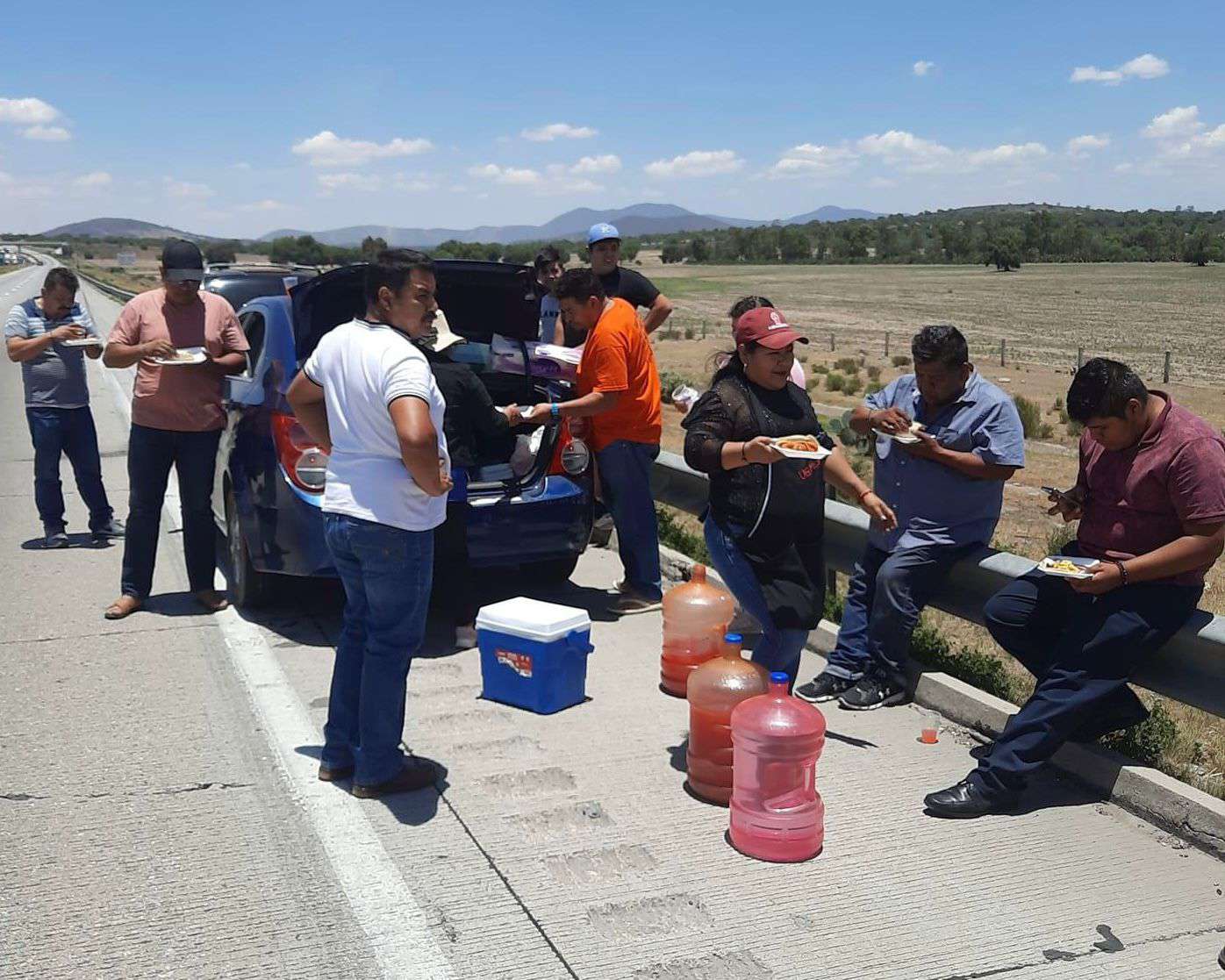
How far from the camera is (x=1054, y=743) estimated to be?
472cm

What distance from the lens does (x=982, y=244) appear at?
13400 cm

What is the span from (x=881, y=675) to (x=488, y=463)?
2.57m

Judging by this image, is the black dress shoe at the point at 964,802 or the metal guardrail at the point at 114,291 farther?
the metal guardrail at the point at 114,291

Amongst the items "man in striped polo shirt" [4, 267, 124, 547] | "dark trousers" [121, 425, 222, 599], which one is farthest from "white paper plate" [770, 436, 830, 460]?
"man in striped polo shirt" [4, 267, 124, 547]

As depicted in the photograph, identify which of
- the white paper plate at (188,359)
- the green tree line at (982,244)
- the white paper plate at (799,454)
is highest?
the green tree line at (982,244)

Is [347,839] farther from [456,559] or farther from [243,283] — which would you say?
[243,283]

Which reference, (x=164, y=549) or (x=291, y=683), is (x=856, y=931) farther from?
(x=164, y=549)

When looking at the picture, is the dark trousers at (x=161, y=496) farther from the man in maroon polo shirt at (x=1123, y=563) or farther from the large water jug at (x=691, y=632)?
the man in maroon polo shirt at (x=1123, y=563)

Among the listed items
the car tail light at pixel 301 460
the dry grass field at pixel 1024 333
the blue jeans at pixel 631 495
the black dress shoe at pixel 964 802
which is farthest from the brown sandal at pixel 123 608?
the black dress shoe at pixel 964 802

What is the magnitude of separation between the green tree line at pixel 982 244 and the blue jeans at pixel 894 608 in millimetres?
114600

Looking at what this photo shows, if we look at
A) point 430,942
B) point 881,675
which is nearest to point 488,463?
point 881,675

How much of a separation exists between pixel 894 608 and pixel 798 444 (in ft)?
4.37

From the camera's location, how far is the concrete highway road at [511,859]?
3.67 meters

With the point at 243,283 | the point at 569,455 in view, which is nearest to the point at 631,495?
the point at 569,455
